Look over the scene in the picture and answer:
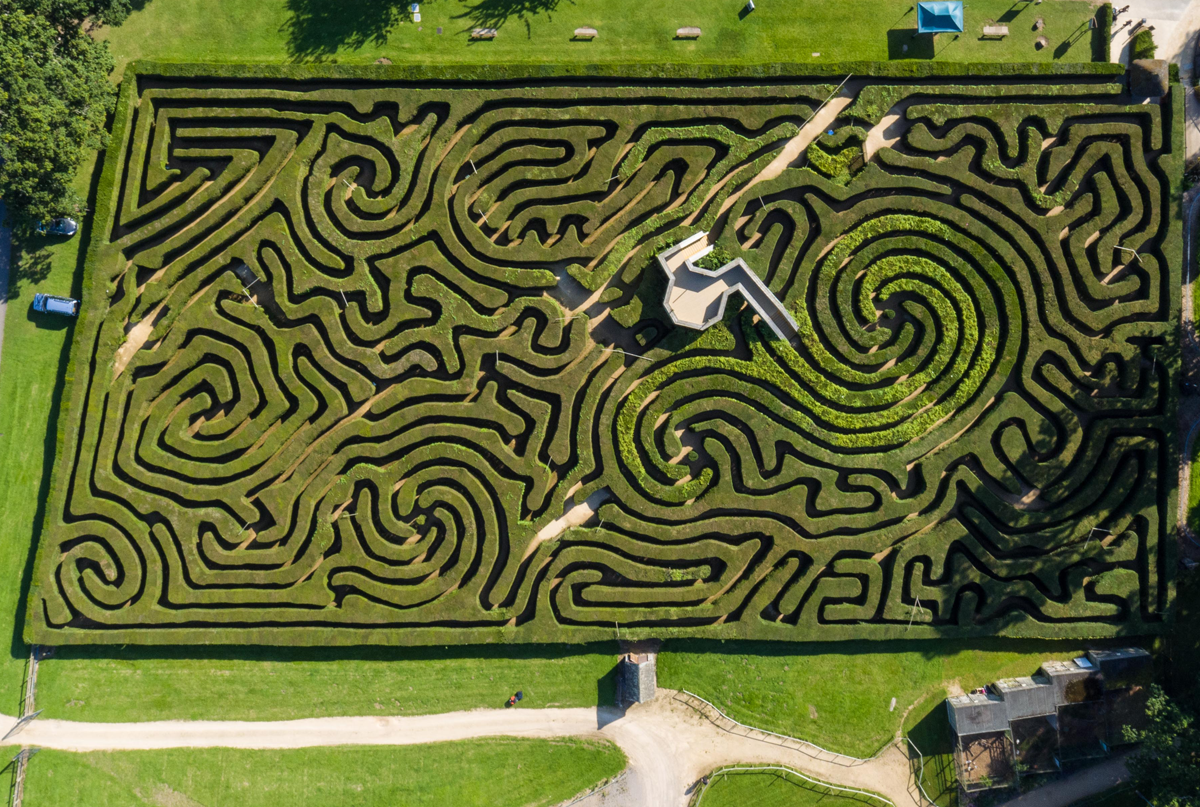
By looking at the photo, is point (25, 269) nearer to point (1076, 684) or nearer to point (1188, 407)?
point (1076, 684)

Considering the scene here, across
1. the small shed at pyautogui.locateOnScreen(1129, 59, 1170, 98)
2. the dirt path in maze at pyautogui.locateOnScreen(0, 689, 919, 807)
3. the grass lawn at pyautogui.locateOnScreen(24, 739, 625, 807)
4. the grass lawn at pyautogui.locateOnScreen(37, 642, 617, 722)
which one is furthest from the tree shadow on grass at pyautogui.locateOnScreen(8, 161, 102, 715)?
the small shed at pyautogui.locateOnScreen(1129, 59, 1170, 98)

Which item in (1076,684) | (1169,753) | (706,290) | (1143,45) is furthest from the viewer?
(1143,45)

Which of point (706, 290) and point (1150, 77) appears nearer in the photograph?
point (706, 290)

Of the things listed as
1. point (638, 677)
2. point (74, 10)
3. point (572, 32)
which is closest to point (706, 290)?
point (572, 32)

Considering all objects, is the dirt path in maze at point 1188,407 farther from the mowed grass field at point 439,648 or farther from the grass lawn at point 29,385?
the grass lawn at point 29,385

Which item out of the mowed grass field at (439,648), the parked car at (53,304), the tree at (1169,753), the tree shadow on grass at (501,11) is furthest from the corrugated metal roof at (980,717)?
the parked car at (53,304)

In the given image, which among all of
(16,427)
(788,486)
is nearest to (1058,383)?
(788,486)
